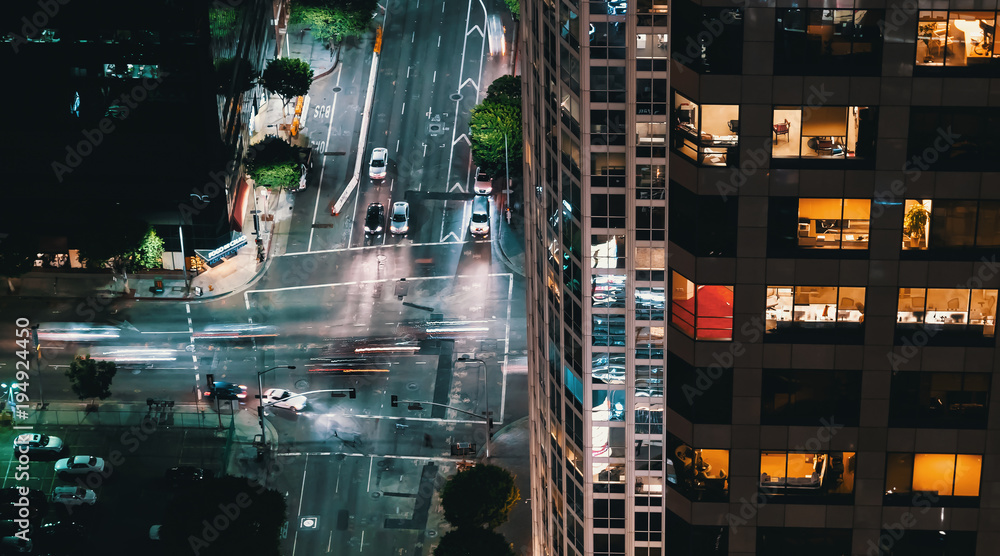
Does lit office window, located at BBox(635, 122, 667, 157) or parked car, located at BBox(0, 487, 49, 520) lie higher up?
lit office window, located at BBox(635, 122, 667, 157)

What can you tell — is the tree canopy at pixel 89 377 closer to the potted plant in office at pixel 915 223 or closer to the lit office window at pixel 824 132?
the lit office window at pixel 824 132

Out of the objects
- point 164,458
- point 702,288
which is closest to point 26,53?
point 164,458

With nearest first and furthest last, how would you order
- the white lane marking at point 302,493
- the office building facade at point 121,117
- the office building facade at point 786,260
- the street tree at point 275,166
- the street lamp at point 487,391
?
the office building facade at point 786,260
the white lane marking at point 302,493
the street lamp at point 487,391
the office building facade at point 121,117
the street tree at point 275,166

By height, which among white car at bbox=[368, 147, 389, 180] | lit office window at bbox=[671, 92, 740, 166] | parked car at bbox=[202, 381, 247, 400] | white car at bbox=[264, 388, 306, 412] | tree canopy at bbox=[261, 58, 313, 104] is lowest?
white car at bbox=[264, 388, 306, 412]

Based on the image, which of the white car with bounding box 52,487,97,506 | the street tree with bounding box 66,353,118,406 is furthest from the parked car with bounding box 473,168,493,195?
the white car with bounding box 52,487,97,506

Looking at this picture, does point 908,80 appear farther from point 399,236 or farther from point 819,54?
point 399,236

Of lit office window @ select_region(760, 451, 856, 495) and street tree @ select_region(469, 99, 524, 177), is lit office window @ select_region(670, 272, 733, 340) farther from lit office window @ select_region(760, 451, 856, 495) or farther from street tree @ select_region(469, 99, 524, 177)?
street tree @ select_region(469, 99, 524, 177)

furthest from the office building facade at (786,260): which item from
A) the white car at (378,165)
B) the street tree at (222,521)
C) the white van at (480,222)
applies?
the white car at (378,165)
